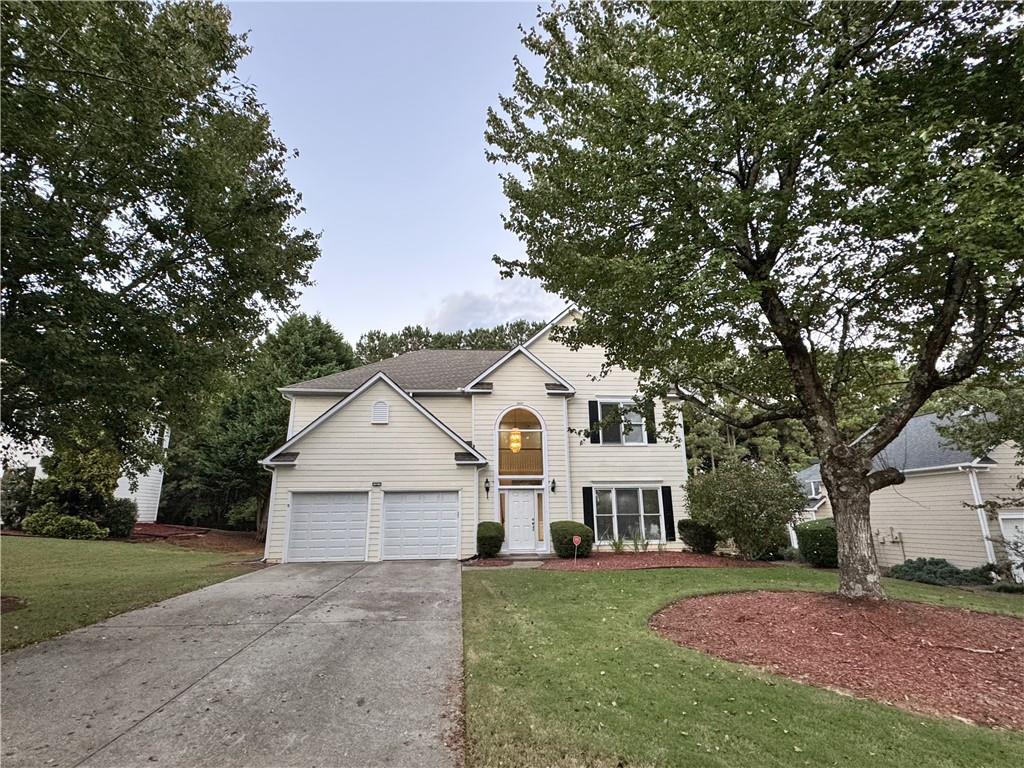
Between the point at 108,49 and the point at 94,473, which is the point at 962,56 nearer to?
the point at 108,49

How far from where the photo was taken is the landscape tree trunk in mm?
7277

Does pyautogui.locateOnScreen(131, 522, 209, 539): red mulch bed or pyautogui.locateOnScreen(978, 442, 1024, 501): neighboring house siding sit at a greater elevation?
pyautogui.locateOnScreen(978, 442, 1024, 501): neighboring house siding

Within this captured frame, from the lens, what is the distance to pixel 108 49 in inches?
219

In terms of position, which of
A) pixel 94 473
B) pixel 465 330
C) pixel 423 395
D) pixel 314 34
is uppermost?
pixel 465 330

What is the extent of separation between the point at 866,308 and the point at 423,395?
13076mm

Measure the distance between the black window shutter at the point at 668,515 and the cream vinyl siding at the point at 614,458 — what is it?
152mm

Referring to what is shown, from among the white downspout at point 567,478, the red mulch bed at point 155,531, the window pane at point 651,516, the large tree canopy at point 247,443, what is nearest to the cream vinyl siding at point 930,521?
the window pane at point 651,516

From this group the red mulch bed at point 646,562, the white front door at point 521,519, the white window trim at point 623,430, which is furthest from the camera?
the white window trim at point 623,430

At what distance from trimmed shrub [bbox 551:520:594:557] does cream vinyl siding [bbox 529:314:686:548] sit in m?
1.18

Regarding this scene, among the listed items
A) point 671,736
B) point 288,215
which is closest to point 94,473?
point 288,215

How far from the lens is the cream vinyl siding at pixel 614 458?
16531 millimetres

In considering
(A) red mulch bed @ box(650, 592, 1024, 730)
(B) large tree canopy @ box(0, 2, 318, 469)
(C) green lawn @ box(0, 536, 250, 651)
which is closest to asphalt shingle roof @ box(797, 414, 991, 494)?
(A) red mulch bed @ box(650, 592, 1024, 730)

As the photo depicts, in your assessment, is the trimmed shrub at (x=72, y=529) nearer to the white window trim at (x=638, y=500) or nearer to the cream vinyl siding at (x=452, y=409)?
the cream vinyl siding at (x=452, y=409)

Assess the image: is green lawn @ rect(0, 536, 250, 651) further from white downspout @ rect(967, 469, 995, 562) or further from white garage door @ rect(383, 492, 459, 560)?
white downspout @ rect(967, 469, 995, 562)
